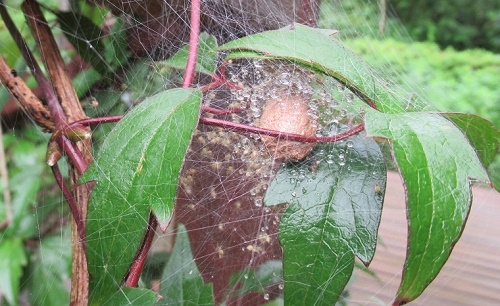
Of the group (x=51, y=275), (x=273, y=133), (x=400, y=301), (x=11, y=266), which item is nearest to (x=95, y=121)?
(x=273, y=133)

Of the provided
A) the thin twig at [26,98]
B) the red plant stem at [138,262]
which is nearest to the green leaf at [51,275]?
the thin twig at [26,98]

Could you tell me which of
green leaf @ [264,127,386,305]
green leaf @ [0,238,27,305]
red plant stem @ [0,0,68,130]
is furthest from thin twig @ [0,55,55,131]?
green leaf @ [0,238,27,305]

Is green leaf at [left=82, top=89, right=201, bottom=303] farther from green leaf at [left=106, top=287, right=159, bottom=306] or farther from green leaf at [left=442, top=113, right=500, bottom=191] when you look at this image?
green leaf at [left=442, top=113, right=500, bottom=191]

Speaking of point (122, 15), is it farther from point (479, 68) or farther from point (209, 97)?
point (479, 68)

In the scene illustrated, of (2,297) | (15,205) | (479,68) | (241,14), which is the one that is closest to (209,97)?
(241,14)

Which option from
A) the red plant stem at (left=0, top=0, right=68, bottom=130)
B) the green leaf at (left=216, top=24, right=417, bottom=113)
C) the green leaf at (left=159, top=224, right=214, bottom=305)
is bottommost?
the green leaf at (left=159, top=224, right=214, bottom=305)

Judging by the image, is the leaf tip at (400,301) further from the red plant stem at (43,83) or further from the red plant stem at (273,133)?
the red plant stem at (43,83)

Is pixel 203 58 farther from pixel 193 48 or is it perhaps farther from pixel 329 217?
pixel 329 217
